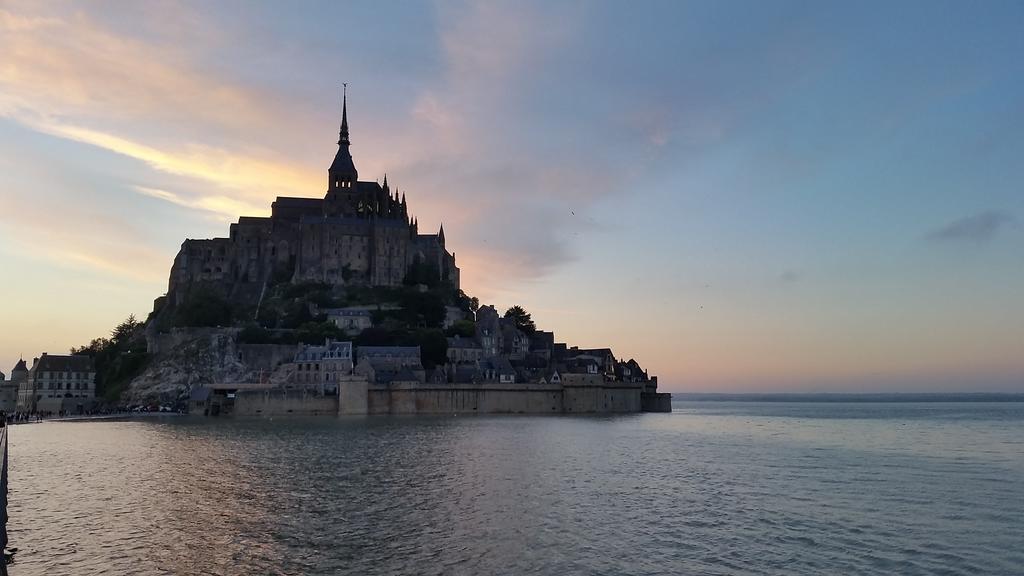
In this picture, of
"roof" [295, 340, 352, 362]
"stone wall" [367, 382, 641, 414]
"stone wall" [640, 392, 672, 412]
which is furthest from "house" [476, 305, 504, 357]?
"stone wall" [640, 392, 672, 412]

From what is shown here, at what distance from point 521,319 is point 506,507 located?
88.0m

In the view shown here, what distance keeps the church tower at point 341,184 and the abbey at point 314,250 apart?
0.14m

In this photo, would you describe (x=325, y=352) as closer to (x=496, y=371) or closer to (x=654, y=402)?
(x=496, y=371)

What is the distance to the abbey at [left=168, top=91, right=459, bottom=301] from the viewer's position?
10356 cm

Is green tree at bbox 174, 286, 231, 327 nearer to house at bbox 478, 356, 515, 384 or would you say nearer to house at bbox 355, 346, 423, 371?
house at bbox 355, 346, 423, 371

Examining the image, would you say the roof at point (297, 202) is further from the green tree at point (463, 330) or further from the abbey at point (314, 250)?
the green tree at point (463, 330)

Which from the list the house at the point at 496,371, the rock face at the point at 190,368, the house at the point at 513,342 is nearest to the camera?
the house at the point at 496,371

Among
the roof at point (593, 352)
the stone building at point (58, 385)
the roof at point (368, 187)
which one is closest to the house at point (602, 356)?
the roof at point (593, 352)

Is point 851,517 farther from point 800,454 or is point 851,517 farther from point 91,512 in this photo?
point 91,512

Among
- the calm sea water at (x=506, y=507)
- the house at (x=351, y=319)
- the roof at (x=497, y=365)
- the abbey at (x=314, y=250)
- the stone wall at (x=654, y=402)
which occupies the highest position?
the abbey at (x=314, y=250)

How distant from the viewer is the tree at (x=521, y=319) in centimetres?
11125

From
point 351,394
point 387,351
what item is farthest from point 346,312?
point 351,394

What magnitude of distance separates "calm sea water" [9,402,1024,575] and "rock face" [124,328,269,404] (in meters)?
37.5

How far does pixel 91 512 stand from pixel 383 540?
10.9 meters
